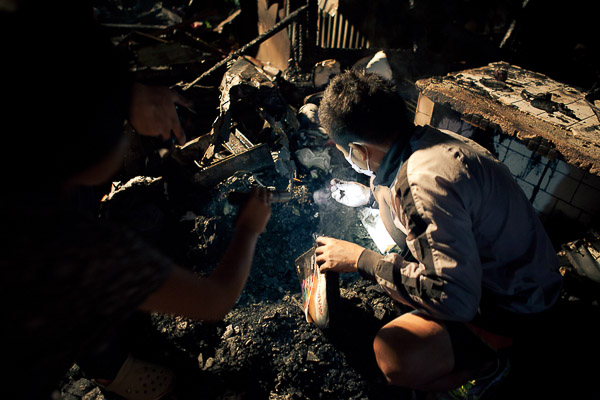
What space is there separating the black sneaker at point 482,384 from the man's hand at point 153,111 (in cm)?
284

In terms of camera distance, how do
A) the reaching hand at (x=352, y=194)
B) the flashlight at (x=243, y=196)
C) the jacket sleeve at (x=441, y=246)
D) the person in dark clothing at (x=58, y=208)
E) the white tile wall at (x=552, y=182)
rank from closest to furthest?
the person in dark clothing at (x=58, y=208) < the jacket sleeve at (x=441, y=246) < the flashlight at (x=243, y=196) < the white tile wall at (x=552, y=182) < the reaching hand at (x=352, y=194)

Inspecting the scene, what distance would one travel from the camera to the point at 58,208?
3.42ft

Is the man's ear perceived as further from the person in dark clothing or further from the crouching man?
the person in dark clothing

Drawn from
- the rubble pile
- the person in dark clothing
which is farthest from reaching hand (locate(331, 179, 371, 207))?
the person in dark clothing

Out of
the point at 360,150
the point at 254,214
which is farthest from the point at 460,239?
the point at 254,214

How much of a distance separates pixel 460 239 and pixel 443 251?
0.12 metres

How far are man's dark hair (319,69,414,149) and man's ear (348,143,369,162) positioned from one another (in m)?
0.05

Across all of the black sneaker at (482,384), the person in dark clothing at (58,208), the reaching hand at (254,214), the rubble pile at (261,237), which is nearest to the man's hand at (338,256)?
the rubble pile at (261,237)

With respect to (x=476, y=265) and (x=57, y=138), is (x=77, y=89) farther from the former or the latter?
(x=476, y=265)

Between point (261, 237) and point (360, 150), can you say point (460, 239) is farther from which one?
point (261, 237)

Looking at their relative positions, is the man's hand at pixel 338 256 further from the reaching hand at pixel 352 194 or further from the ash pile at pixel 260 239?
the reaching hand at pixel 352 194

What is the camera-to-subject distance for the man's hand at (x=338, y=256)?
2.29 m

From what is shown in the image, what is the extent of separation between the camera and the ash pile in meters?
2.55

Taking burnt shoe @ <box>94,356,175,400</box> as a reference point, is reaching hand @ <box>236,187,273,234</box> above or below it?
above
